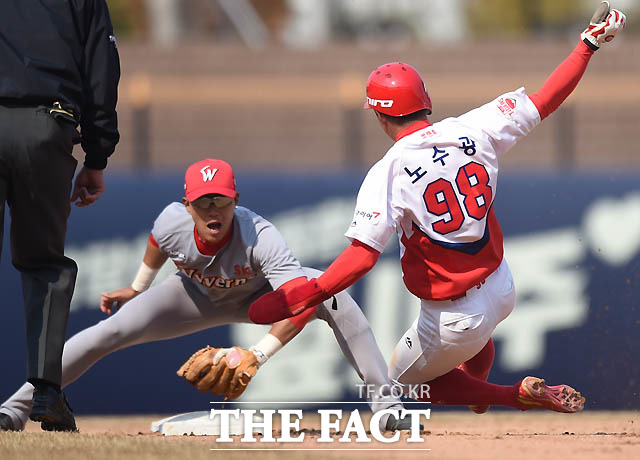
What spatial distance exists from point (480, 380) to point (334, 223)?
2.69 metres

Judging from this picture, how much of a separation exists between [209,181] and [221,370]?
0.99 metres

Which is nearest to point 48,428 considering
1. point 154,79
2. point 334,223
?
point 334,223

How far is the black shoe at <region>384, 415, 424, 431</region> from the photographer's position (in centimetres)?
541

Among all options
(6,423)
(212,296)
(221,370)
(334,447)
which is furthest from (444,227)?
(6,423)

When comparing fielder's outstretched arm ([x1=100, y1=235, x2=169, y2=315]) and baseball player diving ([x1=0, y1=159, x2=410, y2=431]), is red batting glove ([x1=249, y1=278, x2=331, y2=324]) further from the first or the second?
fielder's outstretched arm ([x1=100, y1=235, x2=169, y2=315])

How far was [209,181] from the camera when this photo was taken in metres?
5.43

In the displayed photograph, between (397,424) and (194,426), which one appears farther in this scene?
(194,426)

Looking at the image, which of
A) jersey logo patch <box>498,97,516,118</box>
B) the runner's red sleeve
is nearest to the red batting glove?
the runner's red sleeve

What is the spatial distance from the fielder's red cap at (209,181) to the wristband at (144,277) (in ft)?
2.37

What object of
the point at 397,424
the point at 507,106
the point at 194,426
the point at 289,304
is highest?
the point at 507,106

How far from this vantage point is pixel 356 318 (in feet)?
18.6

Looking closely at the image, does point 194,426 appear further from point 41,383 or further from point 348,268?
point 348,268

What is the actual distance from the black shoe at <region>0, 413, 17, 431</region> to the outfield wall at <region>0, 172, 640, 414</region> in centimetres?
244

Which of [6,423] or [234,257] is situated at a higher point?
[234,257]
